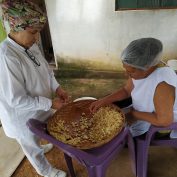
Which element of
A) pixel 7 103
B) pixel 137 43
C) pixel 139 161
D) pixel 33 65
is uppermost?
pixel 137 43

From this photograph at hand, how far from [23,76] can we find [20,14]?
0.42 meters

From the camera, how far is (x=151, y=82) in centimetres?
145

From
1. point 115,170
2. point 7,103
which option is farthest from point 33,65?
point 115,170

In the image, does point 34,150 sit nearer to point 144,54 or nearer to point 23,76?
point 23,76

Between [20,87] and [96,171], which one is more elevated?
[20,87]

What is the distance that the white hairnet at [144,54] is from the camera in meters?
1.37

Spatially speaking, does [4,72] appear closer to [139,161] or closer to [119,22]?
[139,161]

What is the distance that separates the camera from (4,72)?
143cm

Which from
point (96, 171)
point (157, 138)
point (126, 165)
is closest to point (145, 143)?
point (157, 138)

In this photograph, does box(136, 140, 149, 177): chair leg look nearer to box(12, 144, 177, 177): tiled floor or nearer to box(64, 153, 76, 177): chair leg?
box(12, 144, 177, 177): tiled floor

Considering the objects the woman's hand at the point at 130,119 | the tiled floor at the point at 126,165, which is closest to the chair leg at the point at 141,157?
the woman's hand at the point at 130,119

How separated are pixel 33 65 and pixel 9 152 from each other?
1.34 metres

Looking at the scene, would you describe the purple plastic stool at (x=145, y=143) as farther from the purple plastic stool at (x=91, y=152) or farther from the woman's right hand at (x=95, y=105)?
the woman's right hand at (x=95, y=105)

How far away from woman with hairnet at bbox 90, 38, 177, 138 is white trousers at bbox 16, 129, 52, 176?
571mm
